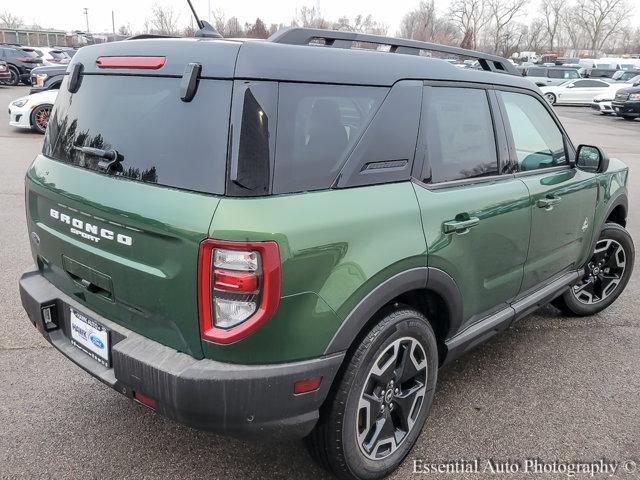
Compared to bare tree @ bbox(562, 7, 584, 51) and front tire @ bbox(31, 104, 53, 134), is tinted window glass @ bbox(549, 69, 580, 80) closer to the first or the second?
front tire @ bbox(31, 104, 53, 134)

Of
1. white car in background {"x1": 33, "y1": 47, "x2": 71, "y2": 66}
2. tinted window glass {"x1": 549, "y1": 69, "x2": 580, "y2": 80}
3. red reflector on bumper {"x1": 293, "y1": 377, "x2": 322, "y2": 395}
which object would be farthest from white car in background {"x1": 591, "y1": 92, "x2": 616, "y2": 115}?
white car in background {"x1": 33, "y1": 47, "x2": 71, "y2": 66}

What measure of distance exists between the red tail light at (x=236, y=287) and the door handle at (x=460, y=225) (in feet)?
3.09

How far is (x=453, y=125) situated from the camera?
2.71m

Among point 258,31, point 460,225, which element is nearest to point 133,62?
point 460,225

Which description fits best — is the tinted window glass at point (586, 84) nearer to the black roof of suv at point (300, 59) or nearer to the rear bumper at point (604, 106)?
the rear bumper at point (604, 106)

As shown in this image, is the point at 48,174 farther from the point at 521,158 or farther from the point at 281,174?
the point at 521,158

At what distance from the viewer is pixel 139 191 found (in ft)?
6.85

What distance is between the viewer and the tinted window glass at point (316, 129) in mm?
2006

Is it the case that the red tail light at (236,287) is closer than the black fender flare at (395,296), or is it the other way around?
the red tail light at (236,287)

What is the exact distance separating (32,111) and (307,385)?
12.7 meters

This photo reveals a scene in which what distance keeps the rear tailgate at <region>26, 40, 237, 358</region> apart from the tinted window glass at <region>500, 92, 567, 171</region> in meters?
1.88

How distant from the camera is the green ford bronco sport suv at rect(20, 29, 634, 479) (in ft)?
6.33

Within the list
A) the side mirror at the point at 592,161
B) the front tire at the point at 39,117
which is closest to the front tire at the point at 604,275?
the side mirror at the point at 592,161

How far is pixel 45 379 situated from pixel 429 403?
2.19 meters
